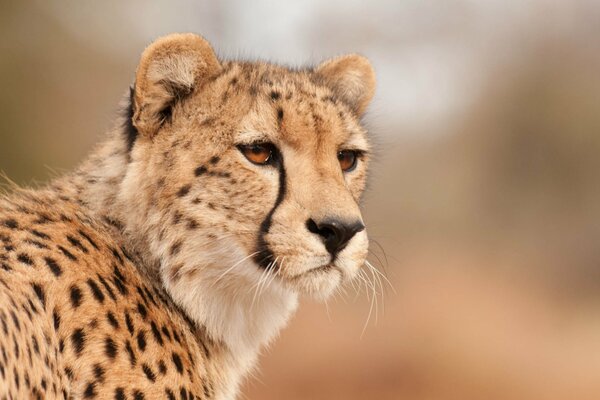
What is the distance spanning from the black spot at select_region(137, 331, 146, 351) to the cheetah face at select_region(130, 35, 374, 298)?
25cm

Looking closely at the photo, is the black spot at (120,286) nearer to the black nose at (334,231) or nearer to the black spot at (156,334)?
the black spot at (156,334)

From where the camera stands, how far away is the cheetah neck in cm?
259

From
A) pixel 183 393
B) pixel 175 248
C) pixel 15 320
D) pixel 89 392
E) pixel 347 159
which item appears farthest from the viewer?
pixel 347 159

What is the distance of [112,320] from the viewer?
2.28 metres

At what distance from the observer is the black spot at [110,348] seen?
2.20 m

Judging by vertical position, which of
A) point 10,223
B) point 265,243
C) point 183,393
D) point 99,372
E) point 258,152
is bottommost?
point 183,393

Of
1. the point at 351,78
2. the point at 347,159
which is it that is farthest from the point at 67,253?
the point at 351,78

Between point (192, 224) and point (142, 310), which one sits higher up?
point (192, 224)

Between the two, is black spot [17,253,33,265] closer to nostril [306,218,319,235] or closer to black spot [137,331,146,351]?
black spot [137,331,146,351]

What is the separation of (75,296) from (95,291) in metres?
0.07

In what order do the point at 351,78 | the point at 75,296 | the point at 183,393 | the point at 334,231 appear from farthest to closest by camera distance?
the point at 351,78
the point at 334,231
the point at 183,393
the point at 75,296

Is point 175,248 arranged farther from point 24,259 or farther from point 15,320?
point 15,320

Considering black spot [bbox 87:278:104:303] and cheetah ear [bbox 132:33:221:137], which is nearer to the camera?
black spot [bbox 87:278:104:303]

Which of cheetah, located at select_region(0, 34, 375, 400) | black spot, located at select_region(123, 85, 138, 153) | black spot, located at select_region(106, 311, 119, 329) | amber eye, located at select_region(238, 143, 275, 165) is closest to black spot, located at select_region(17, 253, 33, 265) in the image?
cheetah, located at select_region(0, 34, 375, 400)
